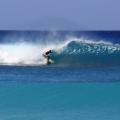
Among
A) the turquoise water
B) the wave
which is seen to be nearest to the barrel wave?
the wave

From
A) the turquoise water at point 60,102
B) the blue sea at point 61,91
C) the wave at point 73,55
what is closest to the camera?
the turquoise water at point 60,102

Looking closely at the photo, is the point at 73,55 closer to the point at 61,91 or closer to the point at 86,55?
the point at 86,55

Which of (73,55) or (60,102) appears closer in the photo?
(60,102)

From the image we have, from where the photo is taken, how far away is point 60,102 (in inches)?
651

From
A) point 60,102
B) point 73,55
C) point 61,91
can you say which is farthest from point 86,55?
point 60,102

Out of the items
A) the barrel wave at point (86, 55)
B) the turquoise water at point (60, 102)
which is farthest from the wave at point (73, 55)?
the turquoise water at point (60, 102)

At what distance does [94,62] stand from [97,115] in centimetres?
1930

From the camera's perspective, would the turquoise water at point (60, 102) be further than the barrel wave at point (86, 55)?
No

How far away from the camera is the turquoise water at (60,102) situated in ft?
47.9

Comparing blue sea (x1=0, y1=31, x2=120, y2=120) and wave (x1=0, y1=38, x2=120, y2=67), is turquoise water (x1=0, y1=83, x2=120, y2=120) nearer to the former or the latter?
blue sea (x1=0, y1=31, x2=120, y2=120)

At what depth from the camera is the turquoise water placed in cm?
1461

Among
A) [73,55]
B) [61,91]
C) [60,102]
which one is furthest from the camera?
[73,55]

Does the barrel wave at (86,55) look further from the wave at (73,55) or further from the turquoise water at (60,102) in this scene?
the turquoise water at (60,102)

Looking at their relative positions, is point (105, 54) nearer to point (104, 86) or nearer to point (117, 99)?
point (104, 86)
